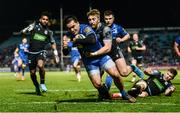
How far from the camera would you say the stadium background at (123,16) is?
2176 inches

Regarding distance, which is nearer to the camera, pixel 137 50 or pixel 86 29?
pixel 86 29

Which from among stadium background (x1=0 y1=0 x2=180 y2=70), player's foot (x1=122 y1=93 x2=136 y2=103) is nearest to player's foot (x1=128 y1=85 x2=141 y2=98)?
player's foot (x1=122 y1=93 x2=136 y2=103)

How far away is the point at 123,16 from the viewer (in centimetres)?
5659

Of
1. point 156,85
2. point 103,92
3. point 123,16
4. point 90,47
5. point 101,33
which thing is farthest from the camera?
point 123,16

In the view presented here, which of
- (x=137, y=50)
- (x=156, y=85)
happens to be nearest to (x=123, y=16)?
(x=137, y=50)

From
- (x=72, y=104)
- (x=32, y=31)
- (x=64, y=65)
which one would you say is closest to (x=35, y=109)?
(x=72, y=104)

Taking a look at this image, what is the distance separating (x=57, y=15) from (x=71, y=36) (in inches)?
1870

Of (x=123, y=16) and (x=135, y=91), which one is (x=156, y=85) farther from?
(x=123, y=16)

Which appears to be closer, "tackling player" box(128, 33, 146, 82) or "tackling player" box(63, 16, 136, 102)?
"tackling player" box(63, 16, 136, 102)

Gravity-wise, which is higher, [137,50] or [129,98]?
→ [129,98]

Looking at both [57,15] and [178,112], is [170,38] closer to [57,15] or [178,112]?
[57,15]

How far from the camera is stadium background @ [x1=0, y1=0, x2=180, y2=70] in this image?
55281 millimetres

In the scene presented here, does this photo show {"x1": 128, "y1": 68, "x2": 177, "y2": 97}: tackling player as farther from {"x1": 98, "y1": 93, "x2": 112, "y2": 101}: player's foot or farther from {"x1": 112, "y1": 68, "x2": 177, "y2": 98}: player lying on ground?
{"x1": 98, "y1": 93, "x2": 112, "y2": 101}: player's foot

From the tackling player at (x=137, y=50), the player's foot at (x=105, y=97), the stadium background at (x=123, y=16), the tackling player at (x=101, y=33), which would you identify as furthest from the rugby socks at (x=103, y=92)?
the stadium background at (x=123, y=16)
